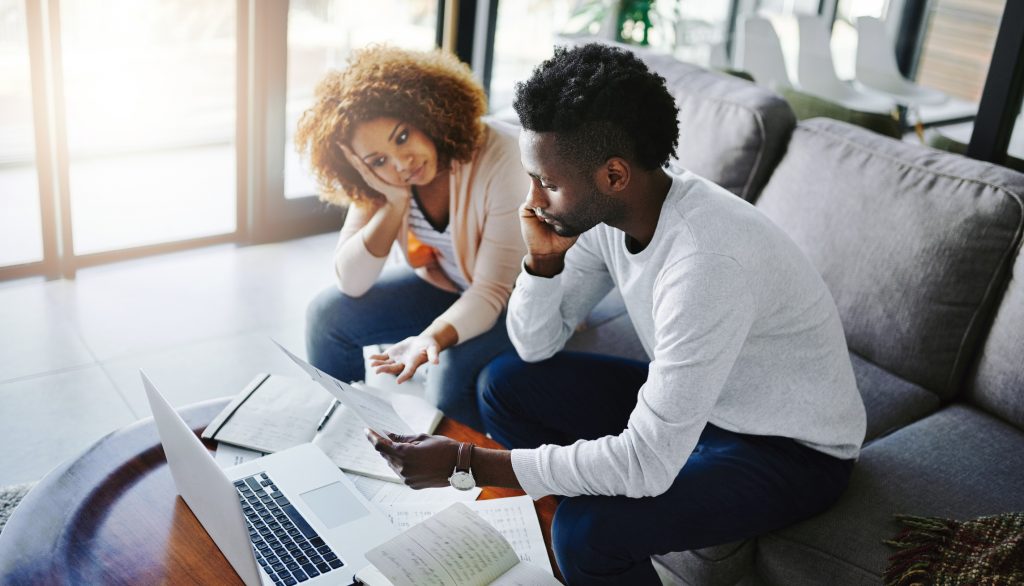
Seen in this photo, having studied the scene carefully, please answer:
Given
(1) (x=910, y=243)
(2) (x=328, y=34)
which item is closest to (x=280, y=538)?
(1) (x=910, y=243)

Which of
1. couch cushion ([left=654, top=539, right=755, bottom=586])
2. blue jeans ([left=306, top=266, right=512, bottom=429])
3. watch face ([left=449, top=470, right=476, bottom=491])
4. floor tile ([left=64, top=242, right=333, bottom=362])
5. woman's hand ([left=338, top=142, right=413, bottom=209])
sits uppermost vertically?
woman's hand ([left=338, top=142, right=413, bottom=209])

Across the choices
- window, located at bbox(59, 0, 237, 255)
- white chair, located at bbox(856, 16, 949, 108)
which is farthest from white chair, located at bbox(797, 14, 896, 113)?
window, located at bbox(59, 0, 237, 255)

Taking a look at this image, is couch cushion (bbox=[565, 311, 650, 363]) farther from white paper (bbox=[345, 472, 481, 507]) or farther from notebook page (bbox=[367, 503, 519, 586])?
notebook page (bbox=[367, 503, 519, 586])

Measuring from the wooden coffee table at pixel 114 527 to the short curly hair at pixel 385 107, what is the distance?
71 centimetres

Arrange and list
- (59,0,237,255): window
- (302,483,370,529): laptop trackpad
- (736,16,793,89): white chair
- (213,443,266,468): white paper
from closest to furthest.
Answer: (302,483,370,529): laptop trackpad → (213,443,266,468): white paper → (59,0,237,255): window → (736,16,793,89): white chair

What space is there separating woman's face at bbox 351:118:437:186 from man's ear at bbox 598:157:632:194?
25.4 inches

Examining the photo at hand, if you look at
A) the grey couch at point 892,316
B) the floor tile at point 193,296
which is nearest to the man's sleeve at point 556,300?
the grey couch at point 892,316

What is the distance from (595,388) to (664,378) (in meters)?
0.42

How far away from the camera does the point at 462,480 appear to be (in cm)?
135

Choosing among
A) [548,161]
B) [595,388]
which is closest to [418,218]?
[595,388]

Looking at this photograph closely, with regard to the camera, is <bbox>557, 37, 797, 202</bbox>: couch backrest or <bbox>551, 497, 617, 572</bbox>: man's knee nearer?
<bbox>551, 497, 617, 572</bbox>: man's knee

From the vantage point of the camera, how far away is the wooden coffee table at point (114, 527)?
1.18m

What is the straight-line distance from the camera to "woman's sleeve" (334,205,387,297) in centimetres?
200

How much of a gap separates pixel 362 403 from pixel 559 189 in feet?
1.37
